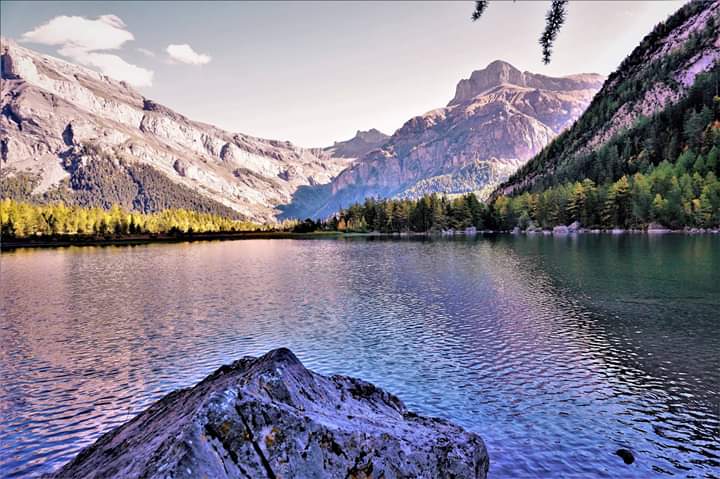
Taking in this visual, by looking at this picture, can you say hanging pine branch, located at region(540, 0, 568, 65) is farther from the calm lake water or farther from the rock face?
the calm lake water

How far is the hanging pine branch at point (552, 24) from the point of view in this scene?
943 cm

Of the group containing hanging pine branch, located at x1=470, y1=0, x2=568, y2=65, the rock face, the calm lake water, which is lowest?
the calm lake water

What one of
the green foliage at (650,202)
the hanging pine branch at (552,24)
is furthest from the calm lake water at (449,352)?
the green foliage at (650,202)

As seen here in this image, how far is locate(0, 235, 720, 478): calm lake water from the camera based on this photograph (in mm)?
16266

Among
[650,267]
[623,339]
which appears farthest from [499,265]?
[623,339]

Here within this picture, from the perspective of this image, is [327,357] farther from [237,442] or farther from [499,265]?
[499,265]

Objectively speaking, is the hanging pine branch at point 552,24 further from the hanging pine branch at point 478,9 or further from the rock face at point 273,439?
the rock face at point 273,439

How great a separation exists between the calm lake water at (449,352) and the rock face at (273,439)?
5486 millimetres

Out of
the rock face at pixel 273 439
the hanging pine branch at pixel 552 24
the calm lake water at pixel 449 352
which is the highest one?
the hanging pine branch at pixel 552 24

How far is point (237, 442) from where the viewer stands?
23.7ft

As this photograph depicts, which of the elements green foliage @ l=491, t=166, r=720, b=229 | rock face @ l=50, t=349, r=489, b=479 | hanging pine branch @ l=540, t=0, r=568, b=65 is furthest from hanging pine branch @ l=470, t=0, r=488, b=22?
green foliage @ l=491, t=166, r=720, b=229

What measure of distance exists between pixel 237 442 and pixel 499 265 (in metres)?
69.7

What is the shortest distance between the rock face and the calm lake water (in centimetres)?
549

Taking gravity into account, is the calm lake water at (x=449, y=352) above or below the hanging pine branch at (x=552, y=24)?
below
